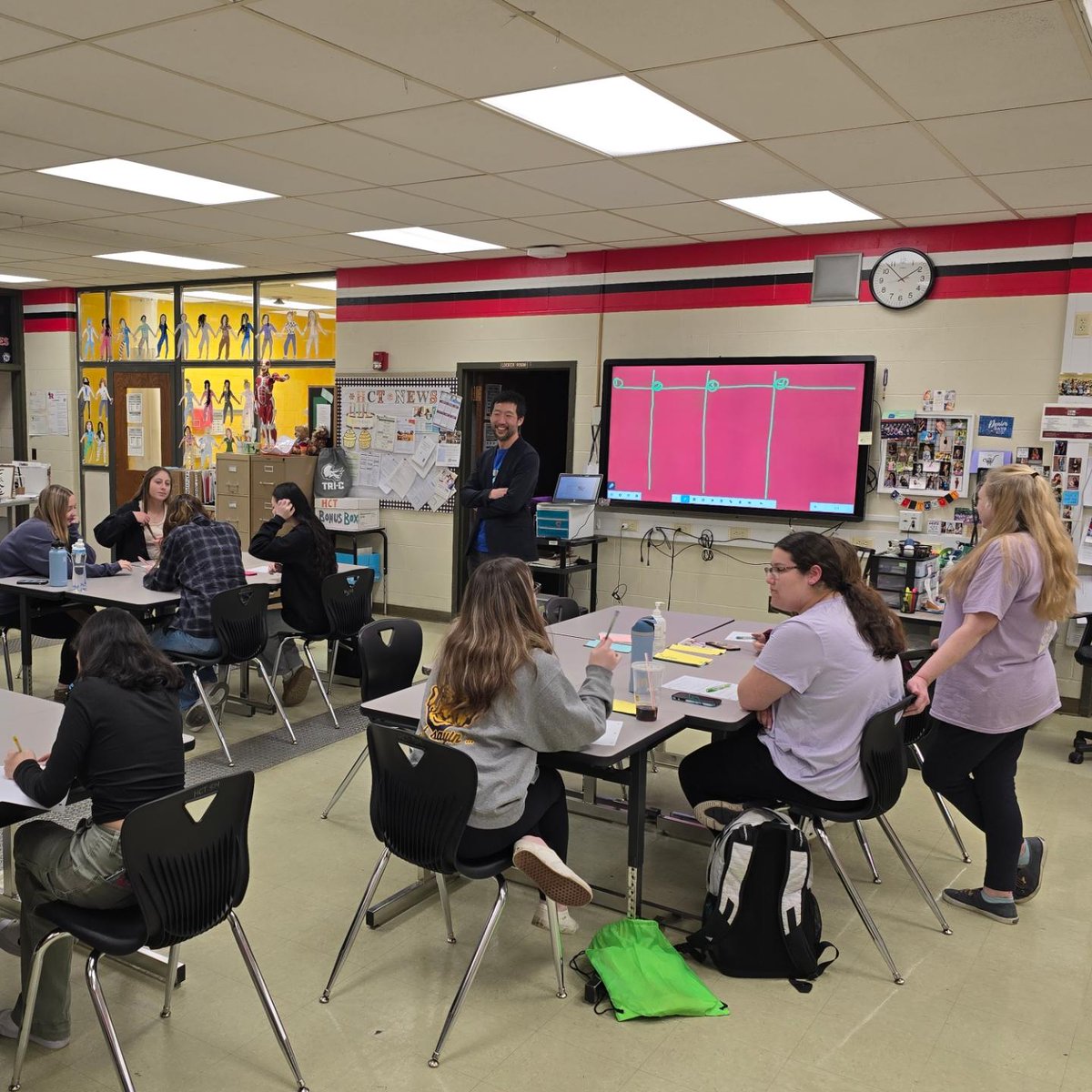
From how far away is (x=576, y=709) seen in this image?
267 cm

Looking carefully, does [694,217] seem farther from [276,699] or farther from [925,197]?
[276,699]

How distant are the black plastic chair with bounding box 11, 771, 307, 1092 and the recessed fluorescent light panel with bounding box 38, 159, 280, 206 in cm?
369

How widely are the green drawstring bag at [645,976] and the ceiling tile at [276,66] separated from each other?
2.84 meters

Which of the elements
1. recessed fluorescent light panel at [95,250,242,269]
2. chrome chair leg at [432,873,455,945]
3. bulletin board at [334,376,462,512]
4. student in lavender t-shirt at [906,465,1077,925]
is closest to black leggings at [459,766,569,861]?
chrome chair leg at [432,873,455,945]

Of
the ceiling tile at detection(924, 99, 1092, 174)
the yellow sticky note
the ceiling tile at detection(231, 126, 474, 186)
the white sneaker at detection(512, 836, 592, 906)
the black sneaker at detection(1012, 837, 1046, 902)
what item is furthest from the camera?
the ceiling tile at detection(231, 126, 474, 186)

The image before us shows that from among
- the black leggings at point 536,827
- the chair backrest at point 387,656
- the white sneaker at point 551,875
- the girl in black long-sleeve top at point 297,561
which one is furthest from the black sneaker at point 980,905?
the girl in black long-sleeve top at point 297,561

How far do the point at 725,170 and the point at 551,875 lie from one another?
333cm

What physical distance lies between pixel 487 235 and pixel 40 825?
4821mm

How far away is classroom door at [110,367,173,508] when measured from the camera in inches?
376

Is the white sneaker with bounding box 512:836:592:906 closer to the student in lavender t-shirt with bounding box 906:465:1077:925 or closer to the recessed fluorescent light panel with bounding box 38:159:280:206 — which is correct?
the student in lavender t-shirt with bounding box 906:465:1077:925

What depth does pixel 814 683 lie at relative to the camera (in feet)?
9.70

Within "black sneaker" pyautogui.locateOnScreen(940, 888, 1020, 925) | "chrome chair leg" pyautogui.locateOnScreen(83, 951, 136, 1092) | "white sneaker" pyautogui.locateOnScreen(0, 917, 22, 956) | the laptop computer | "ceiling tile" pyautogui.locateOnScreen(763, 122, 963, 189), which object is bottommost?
"black sneaker" pyautogui.locateOnScreen(940, 888, 1020, 925)

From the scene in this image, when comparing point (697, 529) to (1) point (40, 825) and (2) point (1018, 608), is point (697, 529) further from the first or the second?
(1) point (40, 825)

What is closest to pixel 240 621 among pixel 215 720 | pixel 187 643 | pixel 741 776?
pixel 187 643
